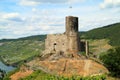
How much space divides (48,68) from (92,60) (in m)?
11.8

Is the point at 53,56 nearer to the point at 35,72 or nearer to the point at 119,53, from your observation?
the point at 35,72

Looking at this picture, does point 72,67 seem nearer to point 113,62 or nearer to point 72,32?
point 72,32

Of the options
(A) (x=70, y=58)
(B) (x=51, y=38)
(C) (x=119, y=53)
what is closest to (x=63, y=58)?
(A) (x=70, y=58)

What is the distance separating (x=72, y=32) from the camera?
8394 cm

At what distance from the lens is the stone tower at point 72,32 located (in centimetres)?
8388

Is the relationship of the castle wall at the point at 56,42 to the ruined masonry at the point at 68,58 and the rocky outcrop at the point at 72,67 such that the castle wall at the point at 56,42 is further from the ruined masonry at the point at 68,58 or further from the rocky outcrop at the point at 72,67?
the rocky outcrop at the point at 72,67

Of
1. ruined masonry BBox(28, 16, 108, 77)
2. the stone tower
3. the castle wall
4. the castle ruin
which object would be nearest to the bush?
ruined masonry BBox(28, 16, 108, 77)

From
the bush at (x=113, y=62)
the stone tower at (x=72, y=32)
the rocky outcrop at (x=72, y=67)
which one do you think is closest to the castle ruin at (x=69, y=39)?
the stone tower at (x=72, y=32)

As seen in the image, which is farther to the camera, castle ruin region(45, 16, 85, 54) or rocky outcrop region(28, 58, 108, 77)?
castle ruin region(45, 16, 85, 54)

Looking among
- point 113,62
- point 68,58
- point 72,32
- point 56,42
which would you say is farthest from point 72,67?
point 113,62

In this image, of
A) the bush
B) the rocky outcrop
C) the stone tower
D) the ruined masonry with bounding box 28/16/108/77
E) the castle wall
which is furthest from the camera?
the castle wall

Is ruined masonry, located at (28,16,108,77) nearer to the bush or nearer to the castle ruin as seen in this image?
the castle ruin

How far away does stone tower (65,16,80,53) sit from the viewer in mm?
83875

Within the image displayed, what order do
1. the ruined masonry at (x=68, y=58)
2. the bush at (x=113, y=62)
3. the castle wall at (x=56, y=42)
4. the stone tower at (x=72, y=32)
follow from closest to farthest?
the bush at (x=113, y=62)
the ruined masonry at (x=68, y=58)
the stone tower at (x=72, y=32)
the castle wall at (x=56, y=42)
